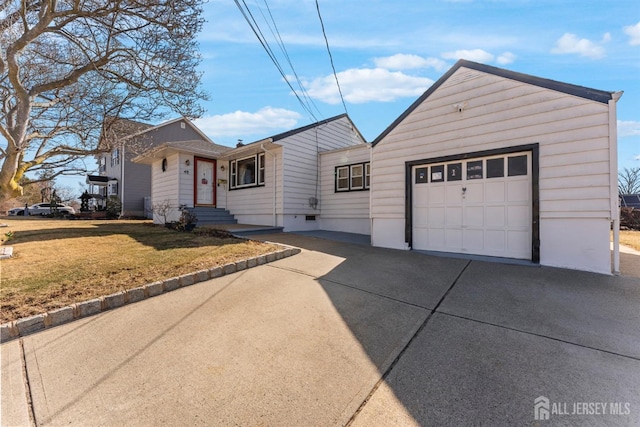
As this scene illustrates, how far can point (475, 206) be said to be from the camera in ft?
21.0

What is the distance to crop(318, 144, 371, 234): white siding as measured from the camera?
10.8 m

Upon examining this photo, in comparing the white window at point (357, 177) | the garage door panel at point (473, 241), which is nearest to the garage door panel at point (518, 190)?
the garage door panel at point (473, 241)

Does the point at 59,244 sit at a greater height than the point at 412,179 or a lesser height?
lesser

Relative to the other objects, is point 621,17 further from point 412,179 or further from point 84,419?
point 84,419

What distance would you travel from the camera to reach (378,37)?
7.48 meters

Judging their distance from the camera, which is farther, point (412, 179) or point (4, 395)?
point (412, 179)

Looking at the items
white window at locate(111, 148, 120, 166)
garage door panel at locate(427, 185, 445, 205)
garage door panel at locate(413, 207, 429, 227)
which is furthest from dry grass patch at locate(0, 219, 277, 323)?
white window at locate(111, 148, 120, 166)

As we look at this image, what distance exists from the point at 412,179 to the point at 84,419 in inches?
282

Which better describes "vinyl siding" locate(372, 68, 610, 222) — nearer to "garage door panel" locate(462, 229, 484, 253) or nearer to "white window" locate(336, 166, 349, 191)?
"garage door panel" locate(462, 229, 484, 253)

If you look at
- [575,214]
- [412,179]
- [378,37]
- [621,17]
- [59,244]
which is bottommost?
[59,244]

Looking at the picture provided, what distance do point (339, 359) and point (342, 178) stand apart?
9536 millimetres

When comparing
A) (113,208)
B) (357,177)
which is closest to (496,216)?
(357,177)

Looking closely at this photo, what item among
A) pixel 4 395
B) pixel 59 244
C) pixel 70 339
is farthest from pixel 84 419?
pixel 59 244

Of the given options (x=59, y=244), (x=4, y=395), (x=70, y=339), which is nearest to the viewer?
(x=4, y=395)
